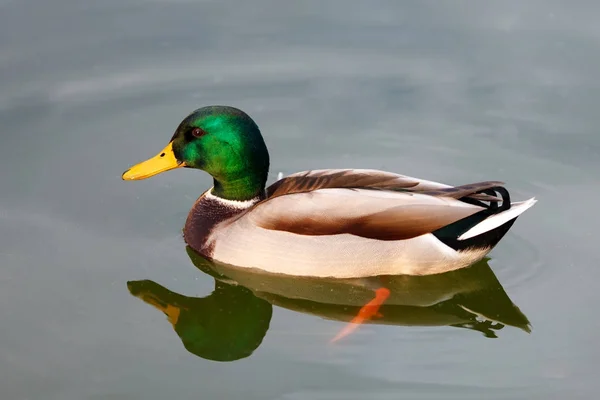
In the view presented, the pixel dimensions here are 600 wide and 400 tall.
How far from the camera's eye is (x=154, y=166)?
23.7 feet

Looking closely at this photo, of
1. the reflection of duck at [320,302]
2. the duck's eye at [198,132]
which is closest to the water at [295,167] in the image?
the reflection of duck at [320,302]

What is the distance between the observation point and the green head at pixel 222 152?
7078mm

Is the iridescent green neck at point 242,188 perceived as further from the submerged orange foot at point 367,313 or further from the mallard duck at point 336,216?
the submerged orange foot at point 367,313

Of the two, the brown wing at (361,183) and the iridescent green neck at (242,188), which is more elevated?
the brown wing at (361,183)

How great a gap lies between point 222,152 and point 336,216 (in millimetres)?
872

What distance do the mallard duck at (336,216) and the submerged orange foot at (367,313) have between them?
0.57 ft

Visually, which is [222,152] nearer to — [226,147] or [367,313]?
[226,147]

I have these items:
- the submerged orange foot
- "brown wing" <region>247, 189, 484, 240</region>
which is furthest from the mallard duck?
the submerged orange foot

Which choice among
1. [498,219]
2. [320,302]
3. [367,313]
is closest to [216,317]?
[320,302]

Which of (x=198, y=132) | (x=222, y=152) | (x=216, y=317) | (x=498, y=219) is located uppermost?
(x=198, y=132)

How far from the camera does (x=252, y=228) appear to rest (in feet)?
23.1

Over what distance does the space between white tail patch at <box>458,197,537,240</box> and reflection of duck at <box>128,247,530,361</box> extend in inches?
16.7

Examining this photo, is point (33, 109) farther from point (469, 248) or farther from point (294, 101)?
point (469, 248)

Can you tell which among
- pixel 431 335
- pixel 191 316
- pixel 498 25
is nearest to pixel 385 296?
pixel 431 335
